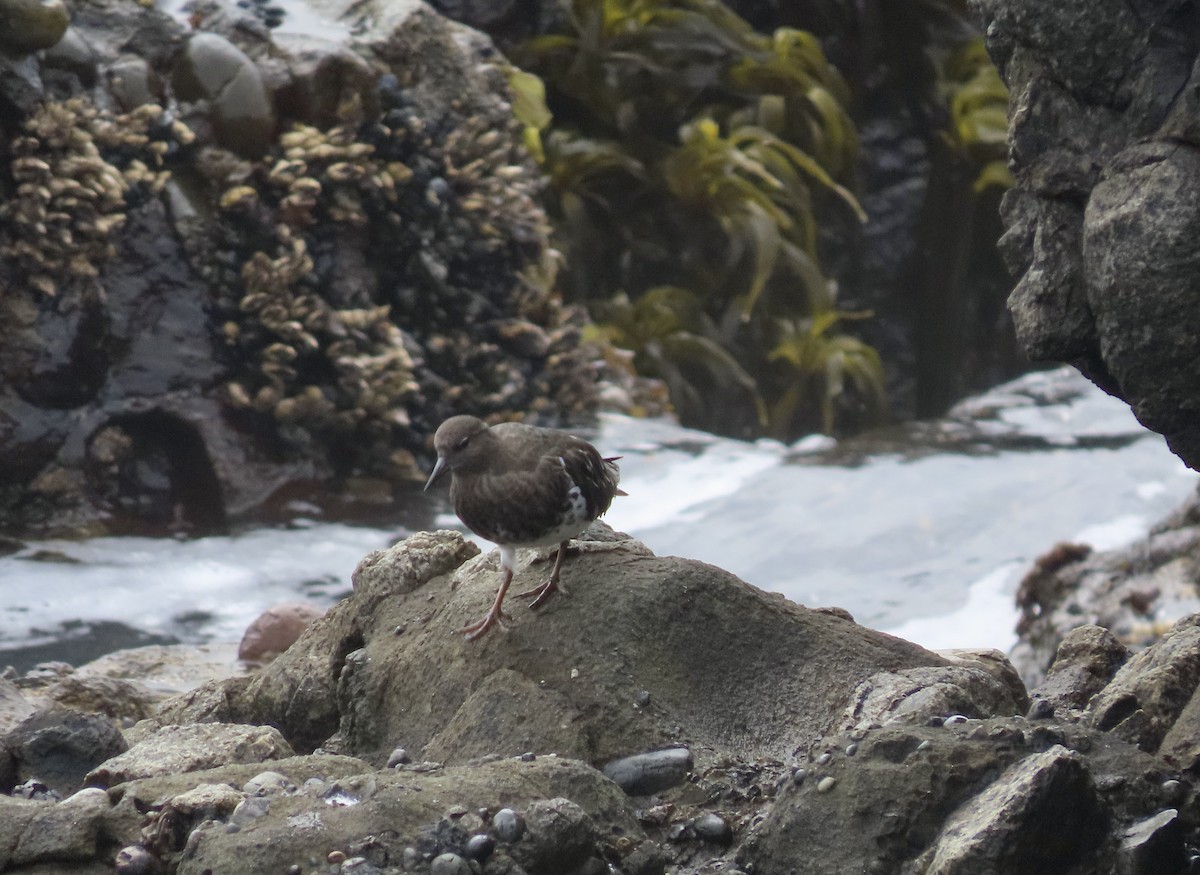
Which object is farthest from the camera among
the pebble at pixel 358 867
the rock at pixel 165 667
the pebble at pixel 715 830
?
the rock at pixel 165 667

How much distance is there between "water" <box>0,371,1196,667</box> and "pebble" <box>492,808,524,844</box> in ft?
11.7

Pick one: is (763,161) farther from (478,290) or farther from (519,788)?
(519,788)

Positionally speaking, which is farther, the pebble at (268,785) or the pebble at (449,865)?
the pebble at (268,785)

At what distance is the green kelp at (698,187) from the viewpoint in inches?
379

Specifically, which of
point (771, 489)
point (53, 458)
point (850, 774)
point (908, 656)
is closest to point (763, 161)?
point (771, 489)

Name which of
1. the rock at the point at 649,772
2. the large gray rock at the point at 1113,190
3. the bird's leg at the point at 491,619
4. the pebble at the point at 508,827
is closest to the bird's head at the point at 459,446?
the bird's leg at the point at 491,619

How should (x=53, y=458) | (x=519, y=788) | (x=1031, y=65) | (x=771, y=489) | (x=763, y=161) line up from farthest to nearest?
(x=763, y=161) → (x=771, y=489) → (x=53, y=458) → (x=1031, y=65) → (x=519, y=788)

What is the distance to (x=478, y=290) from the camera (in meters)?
7.76

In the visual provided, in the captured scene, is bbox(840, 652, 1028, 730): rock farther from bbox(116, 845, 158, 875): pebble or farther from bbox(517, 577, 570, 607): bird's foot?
bbox(116, 845, 158, 875): pebble

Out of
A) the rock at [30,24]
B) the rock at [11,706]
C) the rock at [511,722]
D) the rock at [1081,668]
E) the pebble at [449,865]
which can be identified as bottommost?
the rock at [11,706]

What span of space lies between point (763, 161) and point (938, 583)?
12.8ft

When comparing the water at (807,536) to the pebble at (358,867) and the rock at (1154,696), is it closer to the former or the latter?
the pebble at (358,867)

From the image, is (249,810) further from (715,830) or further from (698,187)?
(698,187)

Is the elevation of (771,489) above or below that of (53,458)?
below
